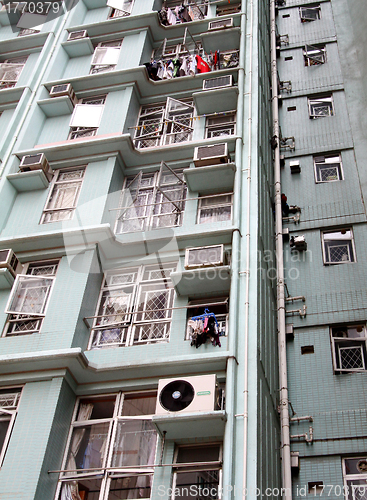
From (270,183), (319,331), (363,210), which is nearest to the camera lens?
(319,331)

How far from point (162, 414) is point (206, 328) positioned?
1.63 meters

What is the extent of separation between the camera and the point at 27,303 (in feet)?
35.1

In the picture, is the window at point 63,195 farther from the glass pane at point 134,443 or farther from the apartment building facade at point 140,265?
the glass pane at point 134,443

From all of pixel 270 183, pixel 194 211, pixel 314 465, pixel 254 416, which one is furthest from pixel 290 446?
pixel 270 183

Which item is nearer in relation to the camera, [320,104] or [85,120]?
[85,120]

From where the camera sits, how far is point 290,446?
9977mm

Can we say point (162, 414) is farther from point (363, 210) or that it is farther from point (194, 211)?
point (363, 210)

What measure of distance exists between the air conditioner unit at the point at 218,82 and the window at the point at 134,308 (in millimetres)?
5088

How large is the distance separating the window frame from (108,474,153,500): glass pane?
1054 cm

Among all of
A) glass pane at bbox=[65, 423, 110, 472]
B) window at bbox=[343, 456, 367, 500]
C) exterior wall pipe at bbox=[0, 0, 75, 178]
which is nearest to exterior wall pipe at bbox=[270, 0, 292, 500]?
window at bbox=[343, 456, 367, 500]

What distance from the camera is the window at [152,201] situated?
1220cm

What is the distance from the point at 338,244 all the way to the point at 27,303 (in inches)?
260

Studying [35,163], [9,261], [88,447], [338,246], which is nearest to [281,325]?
[338,246]

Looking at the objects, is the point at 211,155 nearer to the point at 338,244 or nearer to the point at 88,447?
the point at 338,244
